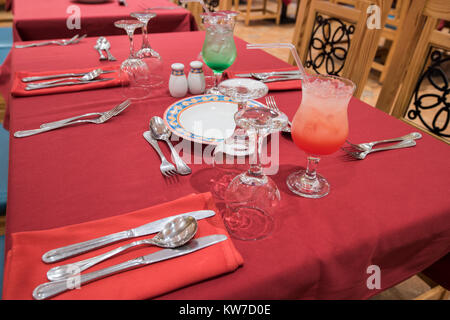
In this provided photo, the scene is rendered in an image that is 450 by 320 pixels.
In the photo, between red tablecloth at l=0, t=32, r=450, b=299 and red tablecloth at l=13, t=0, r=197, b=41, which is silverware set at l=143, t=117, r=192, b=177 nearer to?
red tablecloth at l=0, t=32, r=450, b=299

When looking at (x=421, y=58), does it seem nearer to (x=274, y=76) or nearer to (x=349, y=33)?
(x=349, y=33)

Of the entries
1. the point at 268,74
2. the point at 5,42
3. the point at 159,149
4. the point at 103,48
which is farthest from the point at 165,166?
the point at 5,42

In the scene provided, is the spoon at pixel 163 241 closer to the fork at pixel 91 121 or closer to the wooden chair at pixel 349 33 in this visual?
the fork at pixel 91 121

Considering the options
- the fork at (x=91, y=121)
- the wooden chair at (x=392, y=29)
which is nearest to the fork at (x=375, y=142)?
the fork at (x=91, y=121)

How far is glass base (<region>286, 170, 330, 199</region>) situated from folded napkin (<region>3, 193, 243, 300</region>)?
0.14 meters

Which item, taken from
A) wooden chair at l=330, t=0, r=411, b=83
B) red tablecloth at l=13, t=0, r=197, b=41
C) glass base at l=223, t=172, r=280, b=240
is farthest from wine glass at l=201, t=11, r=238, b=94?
wooden chair at l=330, t=0, r=411, b=83

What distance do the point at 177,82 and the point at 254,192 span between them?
0.38 metres

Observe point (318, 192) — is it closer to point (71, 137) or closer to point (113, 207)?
point (113, 207)

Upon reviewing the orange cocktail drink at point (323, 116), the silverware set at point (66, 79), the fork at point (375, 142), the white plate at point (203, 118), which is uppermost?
the orange cocktail drink at point (323, 116)

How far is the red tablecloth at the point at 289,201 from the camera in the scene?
408 millimetres

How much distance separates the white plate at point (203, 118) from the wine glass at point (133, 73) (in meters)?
0.15

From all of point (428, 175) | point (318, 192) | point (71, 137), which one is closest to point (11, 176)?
point (71, 137)

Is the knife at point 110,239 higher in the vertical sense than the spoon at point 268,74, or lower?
lower

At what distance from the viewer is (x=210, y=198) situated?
48 centimetres
